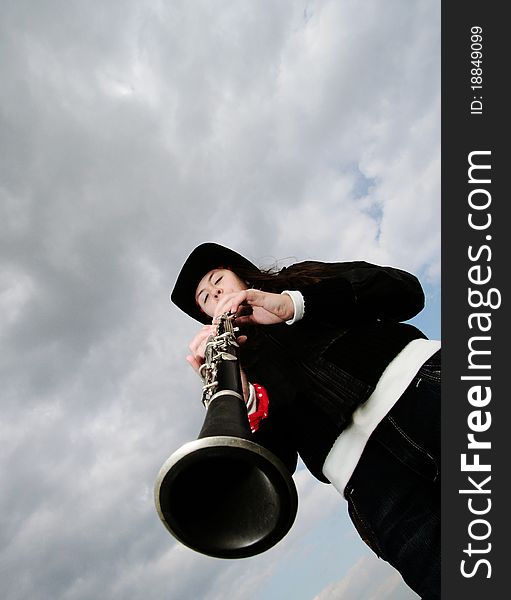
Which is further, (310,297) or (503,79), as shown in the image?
(310,297)

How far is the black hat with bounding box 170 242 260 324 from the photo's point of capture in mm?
3680

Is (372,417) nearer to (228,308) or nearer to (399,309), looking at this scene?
(399,309)

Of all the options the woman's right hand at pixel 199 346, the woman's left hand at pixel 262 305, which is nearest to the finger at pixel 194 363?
the woman's right hand at pixel 199 346

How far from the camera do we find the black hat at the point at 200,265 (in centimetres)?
368

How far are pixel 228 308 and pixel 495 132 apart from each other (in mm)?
1702

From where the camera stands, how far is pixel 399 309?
9.32 ft

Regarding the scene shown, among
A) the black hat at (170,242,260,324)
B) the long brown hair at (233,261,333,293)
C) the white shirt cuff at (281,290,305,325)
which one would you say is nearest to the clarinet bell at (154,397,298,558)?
the white shirt cuff at (281,290,305,325)

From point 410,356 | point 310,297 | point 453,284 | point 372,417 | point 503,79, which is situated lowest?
point 372,417

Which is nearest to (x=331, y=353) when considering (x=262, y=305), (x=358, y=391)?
(x=358, y=391)

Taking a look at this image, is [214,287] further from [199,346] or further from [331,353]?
[331,353]

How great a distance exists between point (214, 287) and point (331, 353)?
1.35 metres

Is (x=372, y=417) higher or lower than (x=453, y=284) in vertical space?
lower

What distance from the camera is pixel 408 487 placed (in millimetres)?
2062

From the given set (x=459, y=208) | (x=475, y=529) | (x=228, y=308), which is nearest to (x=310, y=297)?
(x=228, y=308)
